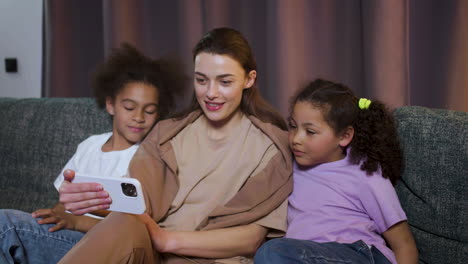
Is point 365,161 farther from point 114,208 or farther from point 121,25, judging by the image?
point 121,25

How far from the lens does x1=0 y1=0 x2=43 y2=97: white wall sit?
2771 millimetres

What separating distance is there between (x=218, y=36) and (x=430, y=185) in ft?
2.39

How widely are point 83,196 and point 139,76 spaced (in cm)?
64

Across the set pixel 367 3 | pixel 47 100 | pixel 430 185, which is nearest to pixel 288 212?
pixel 430 185

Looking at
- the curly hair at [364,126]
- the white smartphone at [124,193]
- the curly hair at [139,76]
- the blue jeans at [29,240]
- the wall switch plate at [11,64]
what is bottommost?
the blue jeans at [29,240]

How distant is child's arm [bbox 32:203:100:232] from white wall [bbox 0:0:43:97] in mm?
1513

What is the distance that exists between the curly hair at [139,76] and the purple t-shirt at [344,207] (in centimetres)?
60

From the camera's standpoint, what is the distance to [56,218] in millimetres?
1512

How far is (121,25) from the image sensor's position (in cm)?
226

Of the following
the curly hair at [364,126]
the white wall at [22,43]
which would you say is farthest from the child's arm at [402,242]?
the white wall at [22,43]

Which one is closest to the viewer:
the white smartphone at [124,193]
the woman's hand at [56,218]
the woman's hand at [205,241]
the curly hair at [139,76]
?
the white smartphone at [124,193]

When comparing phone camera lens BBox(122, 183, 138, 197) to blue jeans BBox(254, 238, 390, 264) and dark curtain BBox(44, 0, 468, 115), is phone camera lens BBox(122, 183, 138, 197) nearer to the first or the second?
blue jeans BBox(254, 238, 390, 264)

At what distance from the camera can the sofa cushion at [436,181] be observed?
129cm

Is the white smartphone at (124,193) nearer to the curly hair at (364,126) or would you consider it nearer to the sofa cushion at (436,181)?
the curly hair at (364,126)
